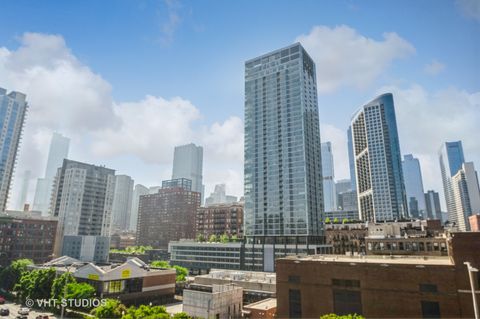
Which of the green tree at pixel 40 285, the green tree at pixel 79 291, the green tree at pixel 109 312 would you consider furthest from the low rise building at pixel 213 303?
the green tree at pixel 40 285

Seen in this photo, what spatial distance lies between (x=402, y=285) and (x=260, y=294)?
36016mm

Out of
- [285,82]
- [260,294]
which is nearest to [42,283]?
[260,294]

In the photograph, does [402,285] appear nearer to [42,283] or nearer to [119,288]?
[119,288]

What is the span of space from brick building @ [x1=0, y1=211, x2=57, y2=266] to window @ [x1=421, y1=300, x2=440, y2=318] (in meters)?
160

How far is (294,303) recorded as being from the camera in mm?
53125

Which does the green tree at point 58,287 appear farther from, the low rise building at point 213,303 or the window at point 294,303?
the window at point 294,303

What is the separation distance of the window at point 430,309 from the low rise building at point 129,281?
65124 millimetres

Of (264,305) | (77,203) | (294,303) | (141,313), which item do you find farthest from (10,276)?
(77,203)

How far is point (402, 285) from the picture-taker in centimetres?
4531

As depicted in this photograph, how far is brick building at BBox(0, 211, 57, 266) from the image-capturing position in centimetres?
13675

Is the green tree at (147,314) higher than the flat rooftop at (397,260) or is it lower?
lower

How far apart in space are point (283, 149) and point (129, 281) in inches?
3512

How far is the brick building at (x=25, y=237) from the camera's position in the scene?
136750mm

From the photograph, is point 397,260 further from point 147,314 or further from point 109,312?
point 109,312
